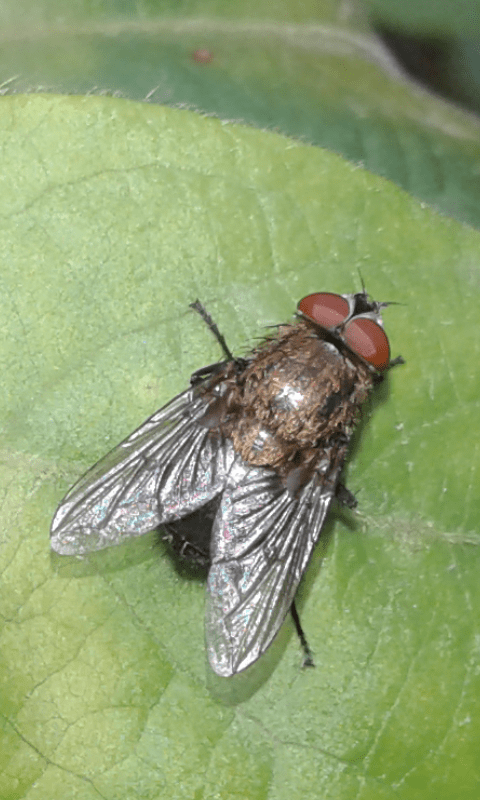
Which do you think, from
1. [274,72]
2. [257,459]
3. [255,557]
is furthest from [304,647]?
[274,72]

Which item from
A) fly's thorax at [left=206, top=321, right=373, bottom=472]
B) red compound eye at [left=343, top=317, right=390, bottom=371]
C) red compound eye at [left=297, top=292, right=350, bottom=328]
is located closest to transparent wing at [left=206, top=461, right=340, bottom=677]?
fly's thorax at [left=206, top=321, right=373, bottom=472]

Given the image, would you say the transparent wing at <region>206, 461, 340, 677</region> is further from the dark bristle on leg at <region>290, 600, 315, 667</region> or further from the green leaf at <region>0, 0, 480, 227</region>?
the green leaf at <region>0, 0, 480, 227</region>

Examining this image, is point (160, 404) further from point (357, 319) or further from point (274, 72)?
point (274, 72)

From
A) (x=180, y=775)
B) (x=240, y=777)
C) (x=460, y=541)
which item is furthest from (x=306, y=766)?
→ (x=460, y=541)

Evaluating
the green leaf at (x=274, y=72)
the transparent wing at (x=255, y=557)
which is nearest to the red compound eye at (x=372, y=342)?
the transparent wing at (x=255, y=557)

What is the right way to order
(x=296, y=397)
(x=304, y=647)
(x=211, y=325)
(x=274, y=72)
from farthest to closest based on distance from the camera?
(x=274, y=72) < (x=296, y=397) < (x=211, y=325) < (x=304, y=647)

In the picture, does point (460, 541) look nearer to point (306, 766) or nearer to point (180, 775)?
point (306, 766)
